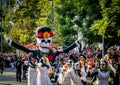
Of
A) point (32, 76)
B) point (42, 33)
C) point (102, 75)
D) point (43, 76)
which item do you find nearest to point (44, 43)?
point (42, 33)

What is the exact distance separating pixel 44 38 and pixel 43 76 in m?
1.34

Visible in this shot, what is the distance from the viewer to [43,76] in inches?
682

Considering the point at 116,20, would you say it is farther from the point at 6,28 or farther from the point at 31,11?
the point at 6,28

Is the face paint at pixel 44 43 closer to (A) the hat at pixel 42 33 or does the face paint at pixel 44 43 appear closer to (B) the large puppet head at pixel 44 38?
(B) the large puppet head at pixel 44 38

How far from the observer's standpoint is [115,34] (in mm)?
26359

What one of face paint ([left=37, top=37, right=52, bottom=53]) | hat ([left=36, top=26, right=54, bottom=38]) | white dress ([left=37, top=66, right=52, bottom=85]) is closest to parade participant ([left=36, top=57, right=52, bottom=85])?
white dress ([left=37, top=66, right=52, bottom=85])

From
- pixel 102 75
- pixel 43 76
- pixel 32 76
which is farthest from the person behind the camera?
pixel 32 76

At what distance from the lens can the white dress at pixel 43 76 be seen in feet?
56.6

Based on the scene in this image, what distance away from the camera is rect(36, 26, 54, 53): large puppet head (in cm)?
1783

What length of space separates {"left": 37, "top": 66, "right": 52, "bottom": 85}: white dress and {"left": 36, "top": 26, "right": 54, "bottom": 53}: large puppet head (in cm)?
68

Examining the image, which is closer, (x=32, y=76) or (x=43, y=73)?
(x=43, y=73)

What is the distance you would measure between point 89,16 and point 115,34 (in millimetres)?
4299

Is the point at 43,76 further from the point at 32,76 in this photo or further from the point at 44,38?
the point at 32,76

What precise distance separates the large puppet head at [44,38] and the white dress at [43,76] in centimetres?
68
